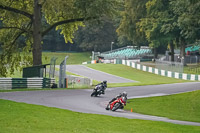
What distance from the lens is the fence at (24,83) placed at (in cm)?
2994

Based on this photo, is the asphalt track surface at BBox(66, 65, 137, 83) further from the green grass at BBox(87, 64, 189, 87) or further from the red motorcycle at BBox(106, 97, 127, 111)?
the red motorcycle at BBox(106, 97, 127, 111)

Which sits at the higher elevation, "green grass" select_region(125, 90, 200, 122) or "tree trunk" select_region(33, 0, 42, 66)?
"tree trunk" select_region(33, 0, 42, 66)

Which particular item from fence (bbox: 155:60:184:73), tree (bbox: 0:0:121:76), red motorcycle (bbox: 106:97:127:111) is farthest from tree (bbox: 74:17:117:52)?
red motorcycle (bbox: 106:97:127:111)

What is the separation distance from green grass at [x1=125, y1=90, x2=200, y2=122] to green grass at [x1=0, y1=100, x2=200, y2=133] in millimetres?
5564

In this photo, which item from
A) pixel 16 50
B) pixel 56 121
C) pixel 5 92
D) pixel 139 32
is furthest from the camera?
pixel 139 32

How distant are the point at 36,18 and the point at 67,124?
77.1 feet

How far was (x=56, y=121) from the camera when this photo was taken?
14055mm

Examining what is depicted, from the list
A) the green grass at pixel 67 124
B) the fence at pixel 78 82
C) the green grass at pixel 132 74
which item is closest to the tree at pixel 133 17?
the green grass at pixel 132 74

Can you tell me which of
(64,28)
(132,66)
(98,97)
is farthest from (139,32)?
(98,97)

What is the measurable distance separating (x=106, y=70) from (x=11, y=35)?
23773 mm

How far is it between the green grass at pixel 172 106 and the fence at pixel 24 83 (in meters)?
8.54

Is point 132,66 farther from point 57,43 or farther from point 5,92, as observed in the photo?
point 57,43

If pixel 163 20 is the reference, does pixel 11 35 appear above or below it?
below

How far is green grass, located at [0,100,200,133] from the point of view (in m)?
12.4
